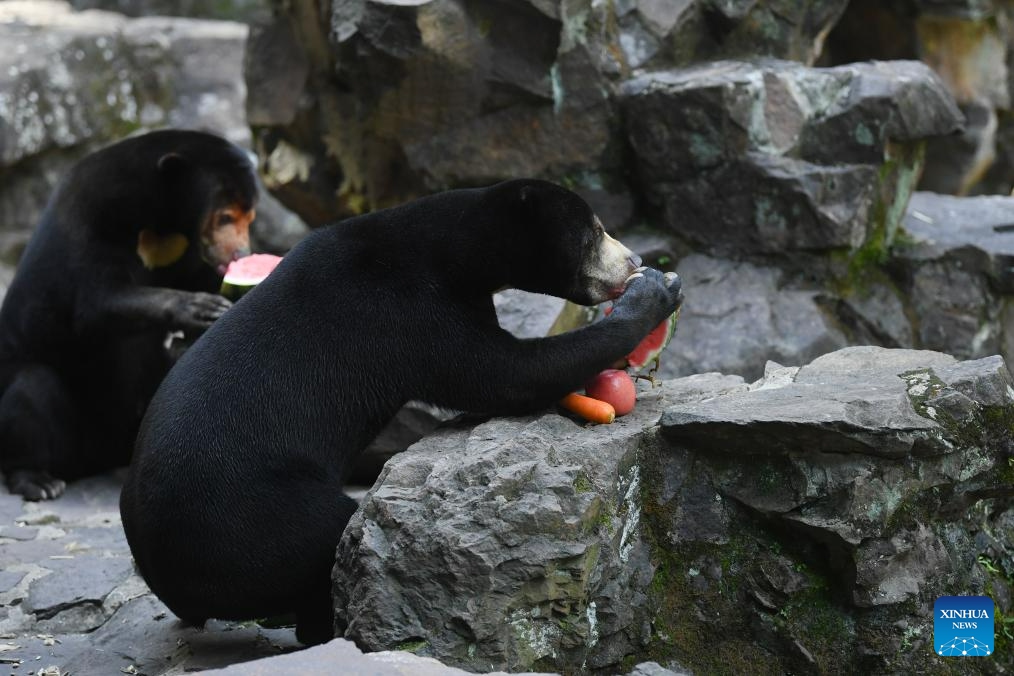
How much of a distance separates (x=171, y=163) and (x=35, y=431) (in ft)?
4.94

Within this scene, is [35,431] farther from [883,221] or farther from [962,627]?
[883,221]

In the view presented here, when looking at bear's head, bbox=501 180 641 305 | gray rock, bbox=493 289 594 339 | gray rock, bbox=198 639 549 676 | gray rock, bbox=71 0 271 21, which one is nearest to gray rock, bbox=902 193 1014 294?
gray rock, bbox=493 289 594 339

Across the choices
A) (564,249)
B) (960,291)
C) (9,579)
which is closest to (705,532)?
(564,249)

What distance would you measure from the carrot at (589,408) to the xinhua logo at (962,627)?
1.11m

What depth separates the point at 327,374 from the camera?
3.74 metres

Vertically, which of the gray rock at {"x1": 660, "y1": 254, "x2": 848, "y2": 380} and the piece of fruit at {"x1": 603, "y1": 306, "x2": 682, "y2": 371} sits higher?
the piece of fruit at {"x1": 603, "y1": 306, "x2": 682, "y2": 371}

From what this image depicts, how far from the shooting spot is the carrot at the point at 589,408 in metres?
3.75

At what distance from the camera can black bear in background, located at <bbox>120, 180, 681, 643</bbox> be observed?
11.8ft

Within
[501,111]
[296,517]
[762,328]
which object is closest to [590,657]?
[296,517]

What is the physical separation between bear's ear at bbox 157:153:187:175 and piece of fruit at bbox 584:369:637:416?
288 cm

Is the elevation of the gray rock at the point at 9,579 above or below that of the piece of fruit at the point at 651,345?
below

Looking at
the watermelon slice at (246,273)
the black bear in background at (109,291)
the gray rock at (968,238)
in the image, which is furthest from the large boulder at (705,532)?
the gray rock at (968,238)

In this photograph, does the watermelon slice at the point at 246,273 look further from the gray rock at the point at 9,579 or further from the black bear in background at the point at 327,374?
the gray rock at the point at 9,579

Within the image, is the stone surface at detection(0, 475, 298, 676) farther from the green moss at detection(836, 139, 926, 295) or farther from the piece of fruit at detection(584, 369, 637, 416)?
the green moss at detection(836, 139, 926, 295)
